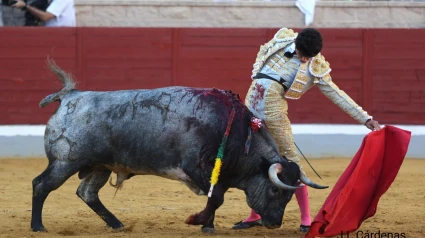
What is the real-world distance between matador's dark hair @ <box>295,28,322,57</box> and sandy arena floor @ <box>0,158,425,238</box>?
103 cm

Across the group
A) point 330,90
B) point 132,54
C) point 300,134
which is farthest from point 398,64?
point 330,90

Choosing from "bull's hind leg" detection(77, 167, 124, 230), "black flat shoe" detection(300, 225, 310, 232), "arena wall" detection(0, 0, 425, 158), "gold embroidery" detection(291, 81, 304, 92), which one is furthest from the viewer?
"arena wall" detection(0, 0, 425, 158)

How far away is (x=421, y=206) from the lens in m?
6.46

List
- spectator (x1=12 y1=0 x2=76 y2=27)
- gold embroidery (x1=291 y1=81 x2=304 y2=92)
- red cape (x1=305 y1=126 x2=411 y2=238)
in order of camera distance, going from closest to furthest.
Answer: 1. red cape (x1=305 y1=126 x2=411 y2=238)
2. gold embroidery (x1=291 y1=81 x2=304 y2=92)
3. spectator (x1=12 y1=0 x2=76 y2=27)

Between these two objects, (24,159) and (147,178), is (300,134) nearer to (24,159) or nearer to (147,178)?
(147,178)

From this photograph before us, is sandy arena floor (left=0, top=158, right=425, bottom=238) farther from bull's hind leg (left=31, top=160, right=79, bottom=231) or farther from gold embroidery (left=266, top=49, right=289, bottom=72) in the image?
gold embroidery (left=266, top=49, right=289, bottom=72)

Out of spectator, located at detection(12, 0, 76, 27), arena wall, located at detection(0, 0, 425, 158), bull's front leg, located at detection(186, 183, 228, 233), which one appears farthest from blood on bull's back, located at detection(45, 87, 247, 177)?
spectator, located at detection(12, 0, 76, 27)

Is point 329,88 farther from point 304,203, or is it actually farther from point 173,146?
point 173,146

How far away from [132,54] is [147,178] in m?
1.60

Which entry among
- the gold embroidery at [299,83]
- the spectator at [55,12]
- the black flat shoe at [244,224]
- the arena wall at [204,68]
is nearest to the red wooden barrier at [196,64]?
the arena wall at [204,68]

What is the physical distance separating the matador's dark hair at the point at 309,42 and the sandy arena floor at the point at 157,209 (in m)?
1.03

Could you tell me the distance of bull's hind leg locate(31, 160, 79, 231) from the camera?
5211mm

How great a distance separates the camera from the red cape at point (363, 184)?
16.0 feet

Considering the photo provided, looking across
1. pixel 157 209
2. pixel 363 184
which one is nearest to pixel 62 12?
pixel 157 209
